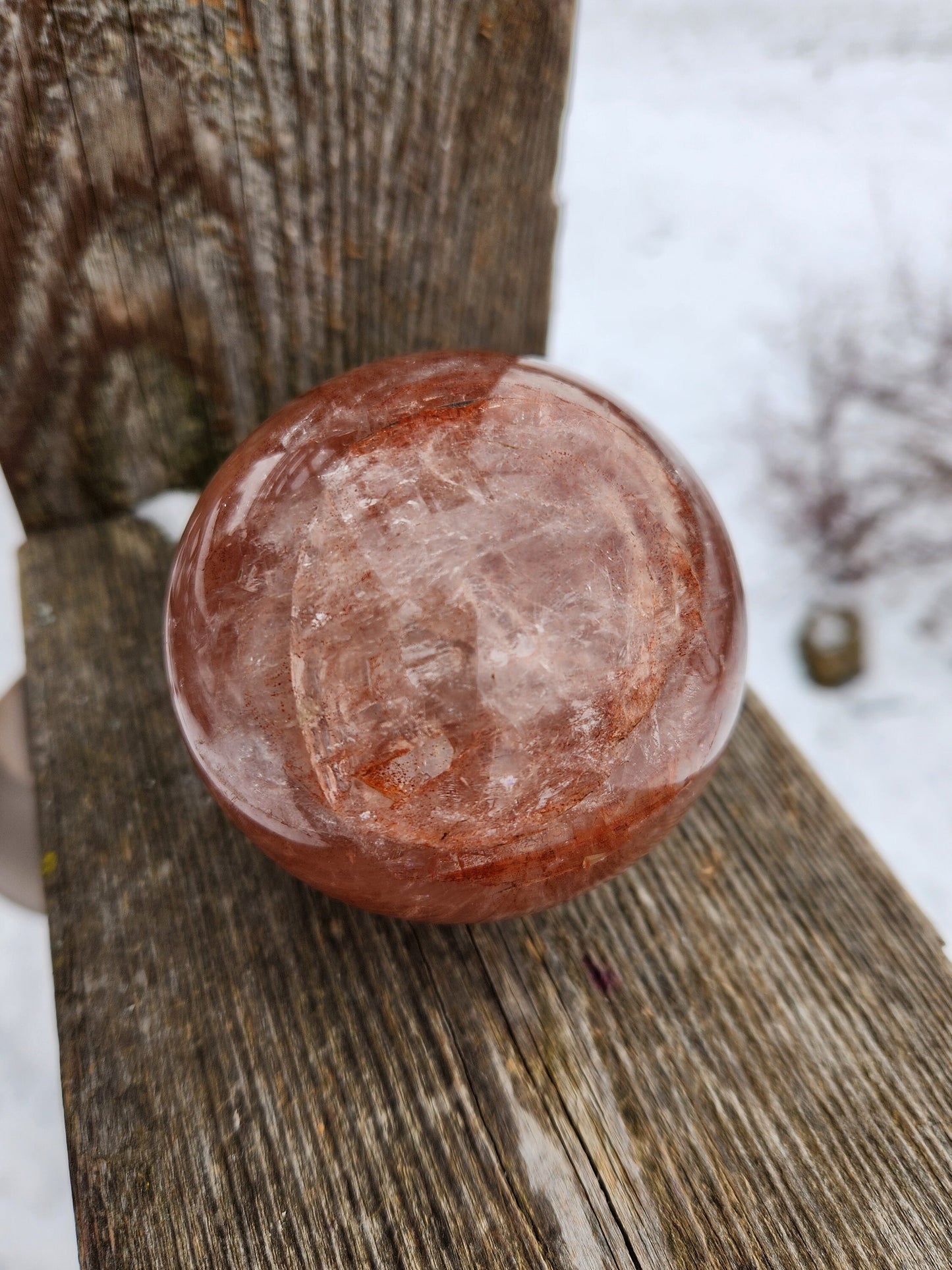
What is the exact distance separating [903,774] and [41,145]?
176 centimetres

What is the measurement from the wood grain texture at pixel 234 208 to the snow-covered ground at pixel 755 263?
958 millimetres

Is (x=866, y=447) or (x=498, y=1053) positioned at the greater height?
(x=498, y=1053)

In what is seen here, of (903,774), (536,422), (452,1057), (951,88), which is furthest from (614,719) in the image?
(951,88)

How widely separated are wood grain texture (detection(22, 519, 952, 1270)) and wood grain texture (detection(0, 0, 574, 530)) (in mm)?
289

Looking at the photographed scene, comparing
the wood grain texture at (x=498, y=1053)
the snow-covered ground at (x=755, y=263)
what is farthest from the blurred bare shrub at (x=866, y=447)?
the wood grain texture at (x=498, y=1053)

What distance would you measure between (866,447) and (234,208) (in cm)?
175

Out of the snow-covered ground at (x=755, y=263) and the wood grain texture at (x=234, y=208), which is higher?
the wood grain texture at (x=234, y=208)

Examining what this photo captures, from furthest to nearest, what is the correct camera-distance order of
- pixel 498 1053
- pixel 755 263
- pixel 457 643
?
pixel 755 263 < pixel 498 1053 < pixel 457 643

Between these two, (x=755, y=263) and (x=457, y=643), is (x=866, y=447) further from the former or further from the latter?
(x=457, y=643)

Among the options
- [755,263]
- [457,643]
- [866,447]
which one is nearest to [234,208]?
[457,643]

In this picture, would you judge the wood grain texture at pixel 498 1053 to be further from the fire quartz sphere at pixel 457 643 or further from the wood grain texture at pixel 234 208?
the wood grain texture at pixel 234 208

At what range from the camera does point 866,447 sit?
6.91 feet

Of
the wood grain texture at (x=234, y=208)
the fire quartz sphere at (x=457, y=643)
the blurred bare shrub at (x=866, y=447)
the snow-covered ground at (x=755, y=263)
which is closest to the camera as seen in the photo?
the fire quartz sphere at (x=457, y=643)

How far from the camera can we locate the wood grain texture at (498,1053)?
0.56 meters
